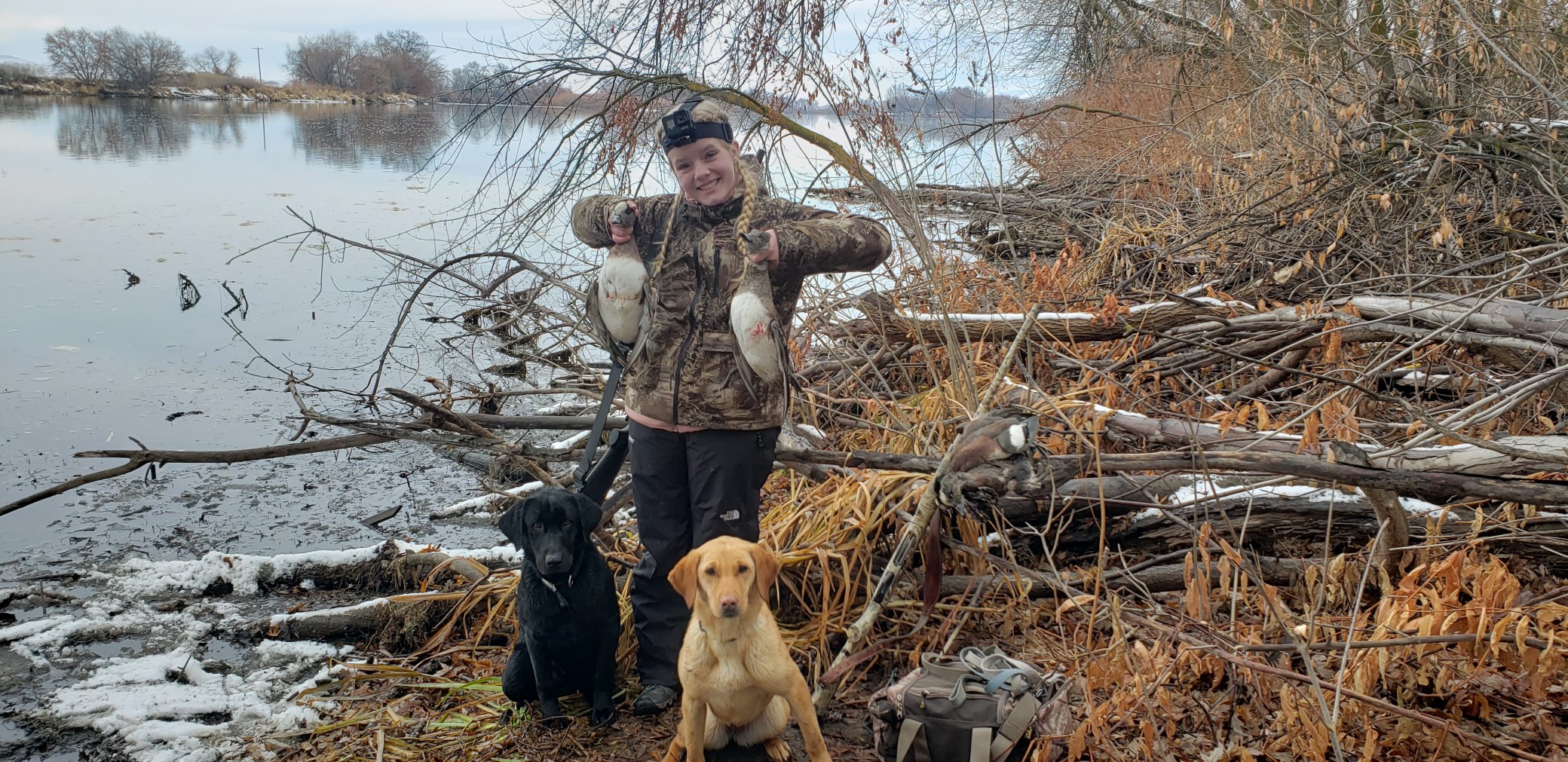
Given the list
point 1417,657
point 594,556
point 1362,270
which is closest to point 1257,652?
point 1417,657

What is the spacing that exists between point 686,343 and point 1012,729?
156 cm

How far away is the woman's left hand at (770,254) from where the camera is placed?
3.12m

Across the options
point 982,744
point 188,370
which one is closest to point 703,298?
point 982,744

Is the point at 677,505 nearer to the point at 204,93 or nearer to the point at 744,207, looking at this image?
the point at 744,207

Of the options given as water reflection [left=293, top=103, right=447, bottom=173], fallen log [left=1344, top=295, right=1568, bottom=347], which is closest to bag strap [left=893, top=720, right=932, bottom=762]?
fallen log [left=1344, top=295, right=1568, bottom=347]

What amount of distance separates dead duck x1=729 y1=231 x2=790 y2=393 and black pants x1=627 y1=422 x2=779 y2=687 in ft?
0.94

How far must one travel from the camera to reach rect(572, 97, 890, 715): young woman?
10.7 ft

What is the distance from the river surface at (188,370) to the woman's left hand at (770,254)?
284 cm

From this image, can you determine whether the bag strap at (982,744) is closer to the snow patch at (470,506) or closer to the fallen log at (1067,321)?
the fallen log at (1067,321)

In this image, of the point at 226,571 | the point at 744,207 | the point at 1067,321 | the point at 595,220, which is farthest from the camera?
the point at 226,571

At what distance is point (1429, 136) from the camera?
6.41m

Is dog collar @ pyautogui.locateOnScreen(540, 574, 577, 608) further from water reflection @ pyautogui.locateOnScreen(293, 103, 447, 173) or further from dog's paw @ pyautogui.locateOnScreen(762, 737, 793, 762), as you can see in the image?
water reflection @ pyautogui.locateOnScreen(293, 103, 447, 173)

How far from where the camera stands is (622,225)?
3.32 meters

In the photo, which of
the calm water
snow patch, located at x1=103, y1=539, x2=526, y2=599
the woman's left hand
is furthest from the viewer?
the calm water
